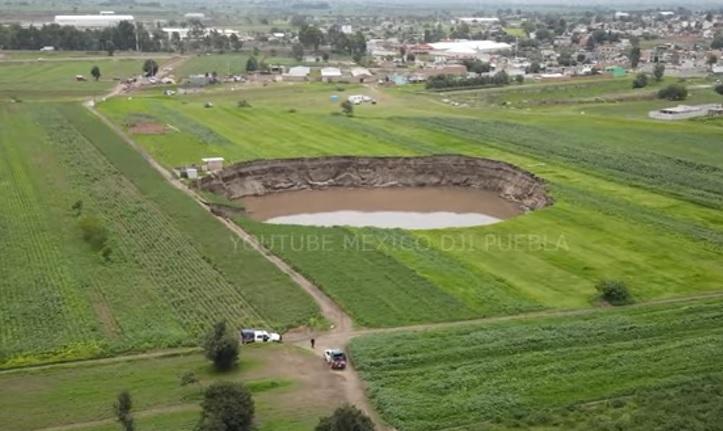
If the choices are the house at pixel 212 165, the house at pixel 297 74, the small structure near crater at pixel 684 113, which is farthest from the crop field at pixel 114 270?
the house at pixel 297 74

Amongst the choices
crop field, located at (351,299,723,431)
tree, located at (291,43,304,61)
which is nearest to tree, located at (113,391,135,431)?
crop field, located at (351,299,723,431)

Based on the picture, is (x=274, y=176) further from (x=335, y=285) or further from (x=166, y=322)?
(x=166, y=322)

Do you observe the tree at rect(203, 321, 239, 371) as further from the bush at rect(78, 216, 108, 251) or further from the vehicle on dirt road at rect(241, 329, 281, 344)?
the bush at rect(78, 216, 108, 251)

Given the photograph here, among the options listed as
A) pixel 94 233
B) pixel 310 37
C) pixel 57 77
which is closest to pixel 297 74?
pixel 57 77

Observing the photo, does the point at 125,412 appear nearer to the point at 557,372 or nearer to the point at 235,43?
the point at 557,372

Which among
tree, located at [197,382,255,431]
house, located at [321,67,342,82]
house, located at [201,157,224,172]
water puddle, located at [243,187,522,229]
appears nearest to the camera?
tree, located at [197,382,255,431]

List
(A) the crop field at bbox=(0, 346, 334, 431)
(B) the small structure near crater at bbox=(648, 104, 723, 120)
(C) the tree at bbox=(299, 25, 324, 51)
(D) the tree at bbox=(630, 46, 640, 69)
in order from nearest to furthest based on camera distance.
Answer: (A) the crop field at bbox=(0, 346, 334, 431)
(B) the small structure near crater at bbox=(648, 104, 723, 120)
(D) the tree at bbox=(630, 46, 640, 69)
(C) the tree at bbox=(299, 25, 324, 51)

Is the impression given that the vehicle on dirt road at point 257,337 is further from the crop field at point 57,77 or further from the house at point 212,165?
the crop field at point 57,77
